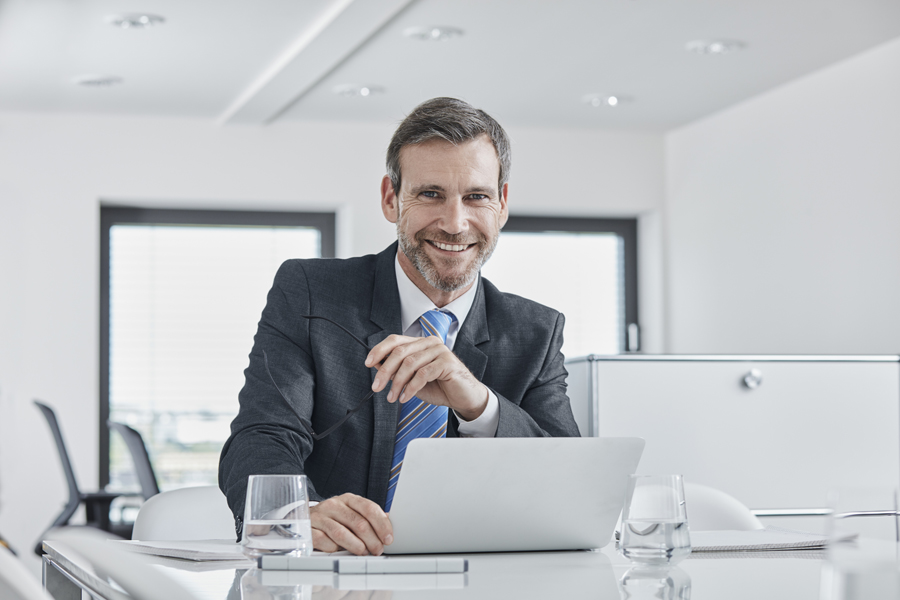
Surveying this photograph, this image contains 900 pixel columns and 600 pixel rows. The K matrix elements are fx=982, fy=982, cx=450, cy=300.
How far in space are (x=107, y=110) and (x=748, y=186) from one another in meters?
3.43

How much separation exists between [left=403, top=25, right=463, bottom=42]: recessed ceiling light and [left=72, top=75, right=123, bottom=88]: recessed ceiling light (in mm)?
1556

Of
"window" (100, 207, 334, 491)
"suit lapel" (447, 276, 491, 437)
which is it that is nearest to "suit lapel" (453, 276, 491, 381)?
"suit lapel" (447, 276, 491, 437)

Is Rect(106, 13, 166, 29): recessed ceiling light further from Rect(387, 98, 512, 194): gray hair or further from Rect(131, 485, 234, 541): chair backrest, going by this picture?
Rect(131, 485, 234, 541): chair backrest

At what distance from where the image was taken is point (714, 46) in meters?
4.20

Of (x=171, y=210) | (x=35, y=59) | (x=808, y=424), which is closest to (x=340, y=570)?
(x=808, y=424)

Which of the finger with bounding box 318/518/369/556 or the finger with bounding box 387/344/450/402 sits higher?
the finger with bounding box 387/344/450/402

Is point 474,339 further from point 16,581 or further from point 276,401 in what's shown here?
point 16,581

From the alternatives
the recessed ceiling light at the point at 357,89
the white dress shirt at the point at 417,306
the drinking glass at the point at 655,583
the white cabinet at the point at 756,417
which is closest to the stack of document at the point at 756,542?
the drinking glass at the point at 655,583

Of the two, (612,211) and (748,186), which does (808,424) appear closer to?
(748,186)

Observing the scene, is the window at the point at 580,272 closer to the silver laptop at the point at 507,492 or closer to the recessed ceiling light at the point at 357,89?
the recessed ceiling light at the point at 357,89

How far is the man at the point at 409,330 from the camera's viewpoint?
1.50m

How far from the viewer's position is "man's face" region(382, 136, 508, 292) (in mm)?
1672

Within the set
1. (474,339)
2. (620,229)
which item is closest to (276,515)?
(474,339)

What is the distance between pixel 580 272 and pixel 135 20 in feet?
10.3
